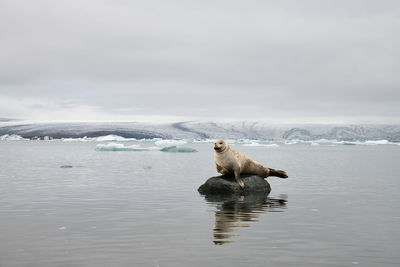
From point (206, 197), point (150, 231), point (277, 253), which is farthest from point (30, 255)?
point (206, 197)

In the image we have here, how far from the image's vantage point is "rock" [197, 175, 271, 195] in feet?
50.4

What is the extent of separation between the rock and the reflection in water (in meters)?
0.39

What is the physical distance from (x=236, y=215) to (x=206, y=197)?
3.91 meters

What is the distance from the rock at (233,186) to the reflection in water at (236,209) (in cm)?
39

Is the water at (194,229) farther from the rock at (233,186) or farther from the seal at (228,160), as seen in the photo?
the seal at (228,160)

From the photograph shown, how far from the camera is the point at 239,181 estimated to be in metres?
15.6

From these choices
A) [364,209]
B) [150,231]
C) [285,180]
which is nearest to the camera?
[150,231]

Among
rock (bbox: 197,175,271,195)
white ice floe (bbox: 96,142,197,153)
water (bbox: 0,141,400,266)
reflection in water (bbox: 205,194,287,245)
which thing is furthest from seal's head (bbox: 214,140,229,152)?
white ice floe (bbox: 96,142,197,153)

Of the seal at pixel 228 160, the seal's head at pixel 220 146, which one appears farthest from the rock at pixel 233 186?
the seal's head at pixel 220 146

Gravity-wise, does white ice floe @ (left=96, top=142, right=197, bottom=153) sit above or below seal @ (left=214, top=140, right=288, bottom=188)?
below

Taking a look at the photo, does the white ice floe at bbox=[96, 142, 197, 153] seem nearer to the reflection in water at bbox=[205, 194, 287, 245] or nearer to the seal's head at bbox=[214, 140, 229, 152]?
the seal's head at bbox=[214, 140, 229, 152]

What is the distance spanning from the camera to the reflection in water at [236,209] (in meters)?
8.97

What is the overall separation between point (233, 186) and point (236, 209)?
345cm

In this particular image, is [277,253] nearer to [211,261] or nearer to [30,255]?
[211,261]
